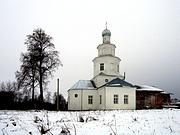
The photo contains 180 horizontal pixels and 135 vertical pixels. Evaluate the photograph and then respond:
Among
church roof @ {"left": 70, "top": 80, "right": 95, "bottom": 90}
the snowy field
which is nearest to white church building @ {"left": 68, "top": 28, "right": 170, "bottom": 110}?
church roof @ {"left": 70, "top": 80, "right": 95, "bottom": 90}

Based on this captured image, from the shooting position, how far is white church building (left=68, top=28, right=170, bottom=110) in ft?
115

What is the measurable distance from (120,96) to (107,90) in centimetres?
229

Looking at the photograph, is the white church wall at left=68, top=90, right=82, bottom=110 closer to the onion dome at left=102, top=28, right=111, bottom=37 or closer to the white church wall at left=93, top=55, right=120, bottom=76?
the white church wall at left=93, top=55, right=120, bottom=76

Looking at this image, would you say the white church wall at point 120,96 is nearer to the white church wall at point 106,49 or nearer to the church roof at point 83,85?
the church roof at point 83,85

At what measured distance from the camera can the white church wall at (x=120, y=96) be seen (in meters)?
34.7

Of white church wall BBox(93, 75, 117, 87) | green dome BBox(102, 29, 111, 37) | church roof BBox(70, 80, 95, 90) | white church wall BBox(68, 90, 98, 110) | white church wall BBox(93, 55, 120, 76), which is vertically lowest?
white church wall BBox(68, 90, 98, 110)

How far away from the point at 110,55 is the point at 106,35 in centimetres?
465

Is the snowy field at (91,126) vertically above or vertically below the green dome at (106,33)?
below

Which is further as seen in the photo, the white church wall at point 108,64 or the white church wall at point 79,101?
the white church wall at point 108,64

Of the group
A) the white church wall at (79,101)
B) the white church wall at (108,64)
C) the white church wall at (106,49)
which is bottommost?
the white church wall at (79,101)

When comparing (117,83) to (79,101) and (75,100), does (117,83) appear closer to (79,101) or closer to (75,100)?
(79,101)

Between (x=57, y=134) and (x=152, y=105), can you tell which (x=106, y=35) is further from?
(x=57, y=134)

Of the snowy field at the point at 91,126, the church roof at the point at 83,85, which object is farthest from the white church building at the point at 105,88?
the snowy field at the point at 91,126

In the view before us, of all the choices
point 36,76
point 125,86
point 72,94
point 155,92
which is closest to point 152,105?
point 155,92
